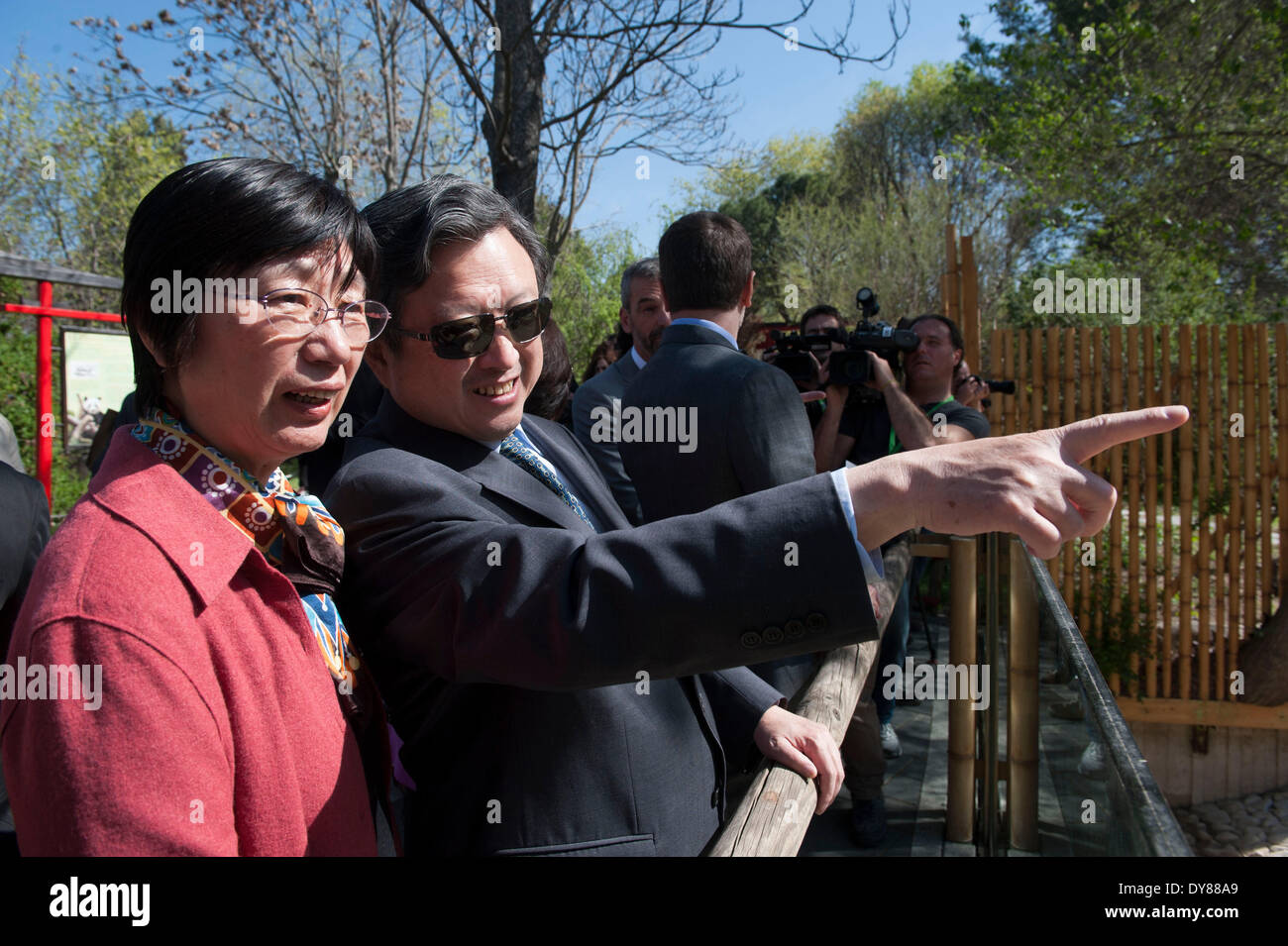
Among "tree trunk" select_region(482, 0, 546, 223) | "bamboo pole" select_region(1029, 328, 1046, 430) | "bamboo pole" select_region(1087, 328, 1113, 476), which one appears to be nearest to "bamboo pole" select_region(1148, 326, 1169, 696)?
"bamboo pole" select_region(1087, 328, 1113, 476)

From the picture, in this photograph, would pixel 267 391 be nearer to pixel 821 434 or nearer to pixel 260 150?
pixel 821 434

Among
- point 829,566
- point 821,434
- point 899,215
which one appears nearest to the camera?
point 829,566

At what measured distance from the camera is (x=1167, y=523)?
24.9 ft

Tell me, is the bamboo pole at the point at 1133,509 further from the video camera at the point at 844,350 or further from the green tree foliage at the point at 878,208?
the green tree foliage at the point at 878,208

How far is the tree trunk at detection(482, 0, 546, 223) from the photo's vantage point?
16.1 ft

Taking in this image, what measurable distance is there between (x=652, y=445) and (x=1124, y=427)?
76.2 inches

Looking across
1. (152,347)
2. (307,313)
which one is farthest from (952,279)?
(152,347)

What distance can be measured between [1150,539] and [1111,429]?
7.56 m

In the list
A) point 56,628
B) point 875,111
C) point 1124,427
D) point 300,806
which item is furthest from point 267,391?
point 875,111

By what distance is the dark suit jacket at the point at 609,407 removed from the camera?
2883 mm

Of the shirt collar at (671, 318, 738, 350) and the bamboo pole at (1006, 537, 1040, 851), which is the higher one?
the shirt collar at (671, 318, 738, 350)

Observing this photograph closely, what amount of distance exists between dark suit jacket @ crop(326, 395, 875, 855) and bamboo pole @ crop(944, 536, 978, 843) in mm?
2440

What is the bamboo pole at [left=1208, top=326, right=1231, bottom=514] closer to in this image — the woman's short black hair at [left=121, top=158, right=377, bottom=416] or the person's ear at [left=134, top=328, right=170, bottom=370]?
the woman's short black hair at [left=121, top=158, right=377, bottom=416]

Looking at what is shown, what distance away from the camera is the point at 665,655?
3.50ft
